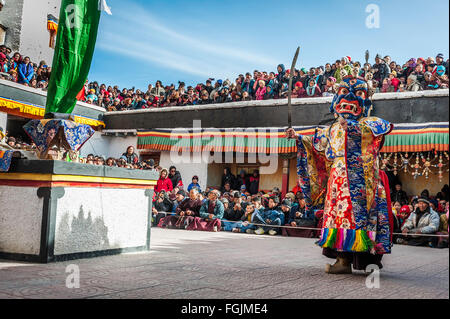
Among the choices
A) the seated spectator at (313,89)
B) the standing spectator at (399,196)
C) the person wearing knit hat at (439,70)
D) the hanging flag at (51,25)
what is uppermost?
the hanging flag at (51,25)

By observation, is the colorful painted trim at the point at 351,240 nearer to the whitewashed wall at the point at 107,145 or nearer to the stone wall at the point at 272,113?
the stone wall at the point at 272,113

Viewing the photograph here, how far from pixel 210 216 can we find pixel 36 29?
11765 millimetres

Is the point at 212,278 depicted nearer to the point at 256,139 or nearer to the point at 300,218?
the point at 300,218

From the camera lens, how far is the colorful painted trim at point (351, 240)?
168 inches

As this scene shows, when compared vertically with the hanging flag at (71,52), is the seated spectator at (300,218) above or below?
below

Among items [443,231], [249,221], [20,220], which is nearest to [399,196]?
[443,231]

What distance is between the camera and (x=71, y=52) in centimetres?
559

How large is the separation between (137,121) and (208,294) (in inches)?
582

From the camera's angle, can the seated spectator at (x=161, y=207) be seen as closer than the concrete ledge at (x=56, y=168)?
No

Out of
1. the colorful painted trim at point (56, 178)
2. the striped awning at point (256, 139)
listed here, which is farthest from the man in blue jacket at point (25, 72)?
the colorful painted trim at point (56, 178)

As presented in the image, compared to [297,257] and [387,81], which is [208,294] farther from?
[387,81]

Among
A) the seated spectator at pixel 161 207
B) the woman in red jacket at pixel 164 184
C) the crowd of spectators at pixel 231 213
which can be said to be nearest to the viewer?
the crowd of spectators at pixel 231 213

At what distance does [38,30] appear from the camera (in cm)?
1792

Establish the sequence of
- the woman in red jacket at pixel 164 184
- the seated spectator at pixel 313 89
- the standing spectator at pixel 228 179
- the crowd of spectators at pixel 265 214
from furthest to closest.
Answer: the standing spectator at pixel 228 179 → the seated spectator at pixel 313 89 → the woman in red jacket at pixel 164 184 → the crowd of spectators at pixel 265 214
